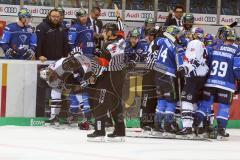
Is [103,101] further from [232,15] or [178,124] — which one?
[232,15]

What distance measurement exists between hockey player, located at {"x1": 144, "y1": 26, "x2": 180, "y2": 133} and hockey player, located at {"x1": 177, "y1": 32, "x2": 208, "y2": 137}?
140 millimetres

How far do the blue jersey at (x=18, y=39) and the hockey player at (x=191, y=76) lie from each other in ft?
7.63

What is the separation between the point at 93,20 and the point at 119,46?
3088 mm

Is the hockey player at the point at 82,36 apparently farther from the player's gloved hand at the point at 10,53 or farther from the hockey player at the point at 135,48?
the player's gloved hand at the point at 10,53

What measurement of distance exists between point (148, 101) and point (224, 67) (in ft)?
4.41

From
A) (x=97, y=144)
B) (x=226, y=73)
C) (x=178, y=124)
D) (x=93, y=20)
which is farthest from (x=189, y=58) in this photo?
(x=93, y=20)

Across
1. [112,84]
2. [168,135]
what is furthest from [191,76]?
[112,84]

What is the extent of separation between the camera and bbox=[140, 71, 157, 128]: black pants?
9.85 meters

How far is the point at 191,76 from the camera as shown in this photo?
9.27 m

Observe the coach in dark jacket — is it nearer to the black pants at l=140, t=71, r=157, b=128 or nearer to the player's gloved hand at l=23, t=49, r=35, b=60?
the player's gloved hand at l=23, t=49, r=35, b=60

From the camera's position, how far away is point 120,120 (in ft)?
27.5

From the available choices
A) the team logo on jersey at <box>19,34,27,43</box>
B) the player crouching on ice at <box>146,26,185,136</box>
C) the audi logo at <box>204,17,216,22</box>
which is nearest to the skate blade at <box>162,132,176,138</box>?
the player crouching on ice at <box>146,26,185,136</box>

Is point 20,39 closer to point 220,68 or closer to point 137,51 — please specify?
point 137,51

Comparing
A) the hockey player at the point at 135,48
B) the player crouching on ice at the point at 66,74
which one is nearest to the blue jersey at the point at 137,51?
the hockey player at the point at 135,48
